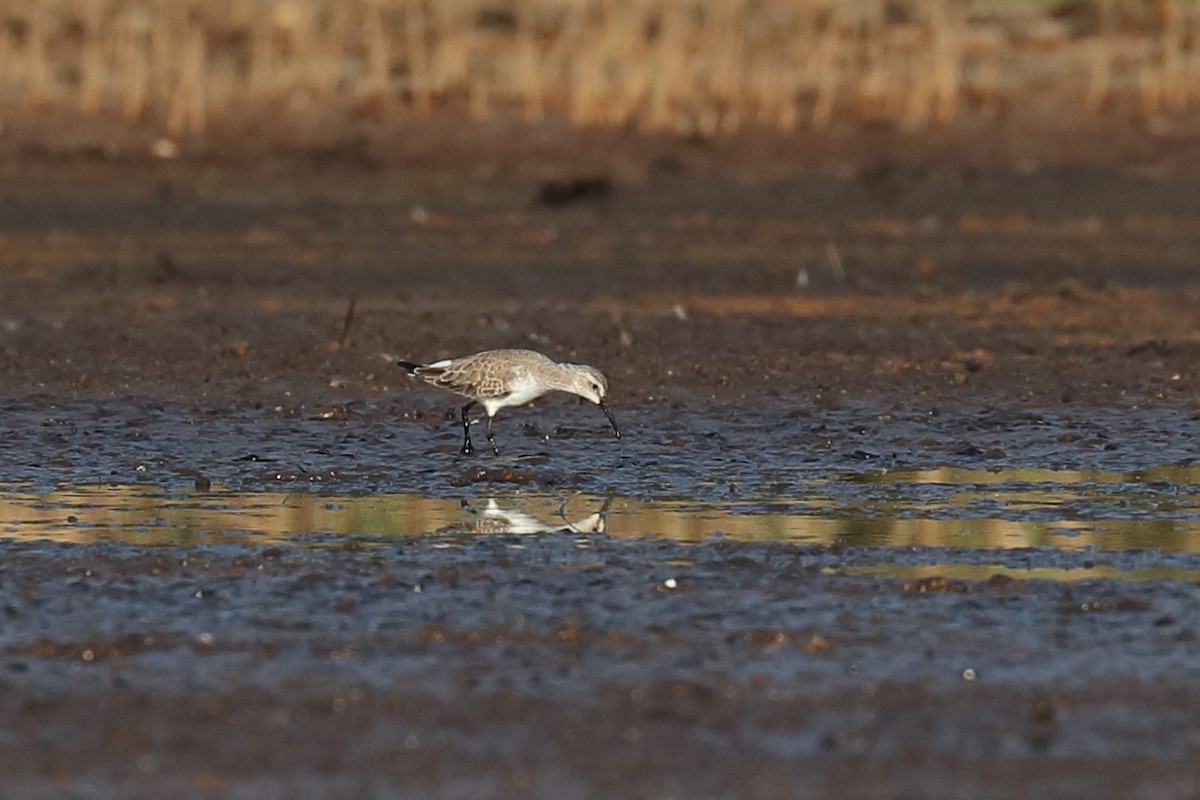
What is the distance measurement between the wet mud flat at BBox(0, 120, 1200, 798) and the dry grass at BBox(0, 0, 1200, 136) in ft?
7.44

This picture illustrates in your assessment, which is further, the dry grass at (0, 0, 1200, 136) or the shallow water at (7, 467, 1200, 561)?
the dry grass at (0, 0, 1200, 136)

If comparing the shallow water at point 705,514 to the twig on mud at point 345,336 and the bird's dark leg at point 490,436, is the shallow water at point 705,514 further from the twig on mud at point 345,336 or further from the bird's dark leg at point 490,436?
the twig on mud at point 345,336

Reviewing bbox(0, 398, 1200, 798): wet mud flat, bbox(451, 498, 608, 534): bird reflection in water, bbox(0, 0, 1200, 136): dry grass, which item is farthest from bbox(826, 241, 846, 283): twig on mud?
bbox(451, 498, 608, 534): bird reflection in water

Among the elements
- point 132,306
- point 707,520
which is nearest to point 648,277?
point 132,306

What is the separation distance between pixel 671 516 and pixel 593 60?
15.1 meters

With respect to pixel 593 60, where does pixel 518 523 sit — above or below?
below

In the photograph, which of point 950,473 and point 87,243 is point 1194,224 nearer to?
point 87,243

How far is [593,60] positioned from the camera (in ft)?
80.5

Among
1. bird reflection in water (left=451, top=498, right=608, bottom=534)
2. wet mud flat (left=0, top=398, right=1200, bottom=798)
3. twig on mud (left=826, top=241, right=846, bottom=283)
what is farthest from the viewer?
twig on mud (left=826, top=241, right=846, bottom=283)

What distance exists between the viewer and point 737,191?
23078mm

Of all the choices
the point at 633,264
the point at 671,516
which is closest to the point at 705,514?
the point at 671,516

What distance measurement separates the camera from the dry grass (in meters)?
24.7

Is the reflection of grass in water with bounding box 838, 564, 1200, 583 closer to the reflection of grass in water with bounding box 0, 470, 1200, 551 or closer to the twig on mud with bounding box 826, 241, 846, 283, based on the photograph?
the reflection of grass in water with bounding box 0, 470, 1200, 551

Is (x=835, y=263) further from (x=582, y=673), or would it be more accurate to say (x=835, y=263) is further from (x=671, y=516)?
(x=582, y=673)
